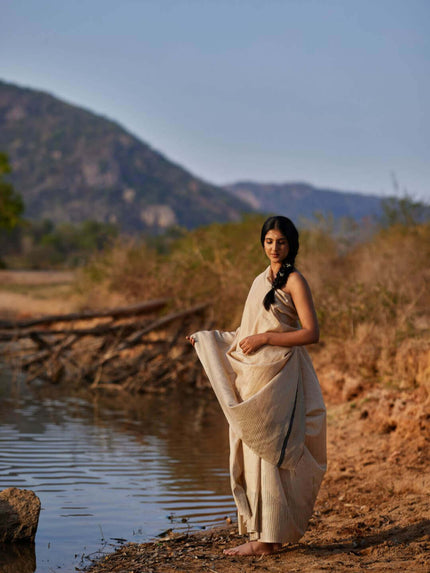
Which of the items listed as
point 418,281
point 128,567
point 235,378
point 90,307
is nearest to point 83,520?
point 128,567

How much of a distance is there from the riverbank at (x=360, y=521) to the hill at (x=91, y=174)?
69.2 m

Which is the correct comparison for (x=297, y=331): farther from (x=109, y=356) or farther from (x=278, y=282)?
(x=109, y=356)

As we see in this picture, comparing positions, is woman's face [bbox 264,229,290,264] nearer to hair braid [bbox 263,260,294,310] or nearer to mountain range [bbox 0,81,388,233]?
hair braid [bbox 263,260,294,310]

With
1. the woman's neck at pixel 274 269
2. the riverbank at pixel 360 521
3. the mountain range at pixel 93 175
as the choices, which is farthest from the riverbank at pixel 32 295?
the mountain range at pixel 93 175

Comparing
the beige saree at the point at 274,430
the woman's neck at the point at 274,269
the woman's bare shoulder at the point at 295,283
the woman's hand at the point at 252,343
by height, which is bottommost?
the beige saree at the point at 274,430

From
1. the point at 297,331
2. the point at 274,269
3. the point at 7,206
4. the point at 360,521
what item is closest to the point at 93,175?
the point at 7,206

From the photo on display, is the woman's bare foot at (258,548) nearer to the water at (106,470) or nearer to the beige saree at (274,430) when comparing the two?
the beige saree at (274,430)

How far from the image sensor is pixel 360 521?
5.02 metres

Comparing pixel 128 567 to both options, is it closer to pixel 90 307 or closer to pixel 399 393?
pixel 399 393

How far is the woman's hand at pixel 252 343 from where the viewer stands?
4141mm

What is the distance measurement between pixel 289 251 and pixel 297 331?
0.48 metres

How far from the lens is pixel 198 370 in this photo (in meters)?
13.5

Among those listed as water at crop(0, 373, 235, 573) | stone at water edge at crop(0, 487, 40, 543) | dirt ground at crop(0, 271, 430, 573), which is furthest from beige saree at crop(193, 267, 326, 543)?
stone at water edge at crop(0, 487, 40, 543)

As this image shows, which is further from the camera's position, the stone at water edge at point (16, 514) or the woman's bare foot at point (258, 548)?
the stone at water edge at point (16, 514)
